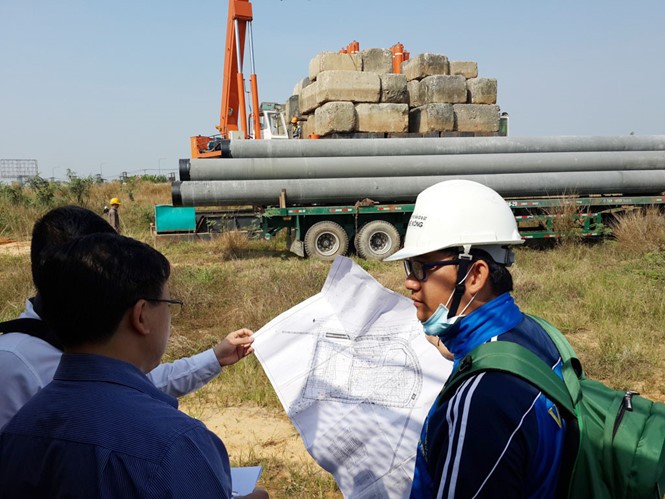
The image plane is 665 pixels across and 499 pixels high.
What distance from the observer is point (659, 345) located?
18.0 feet

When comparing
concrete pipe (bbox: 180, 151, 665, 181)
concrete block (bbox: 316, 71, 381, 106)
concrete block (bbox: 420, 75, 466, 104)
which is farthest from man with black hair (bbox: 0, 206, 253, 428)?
concrete block (bbox: 420, 75, 466, 104)

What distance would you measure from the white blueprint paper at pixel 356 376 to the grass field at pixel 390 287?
1417mm

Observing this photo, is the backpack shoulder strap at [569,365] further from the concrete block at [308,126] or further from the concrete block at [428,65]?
the concrete block at [428,65]

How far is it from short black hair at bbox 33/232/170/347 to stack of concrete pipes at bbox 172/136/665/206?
9.45m

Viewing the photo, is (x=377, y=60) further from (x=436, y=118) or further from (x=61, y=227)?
(x=61, y=227)

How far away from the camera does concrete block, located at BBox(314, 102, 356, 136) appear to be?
13891 millimetres

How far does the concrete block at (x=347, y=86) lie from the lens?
46.3ft

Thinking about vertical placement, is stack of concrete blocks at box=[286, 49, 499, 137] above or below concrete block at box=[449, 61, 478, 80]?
below

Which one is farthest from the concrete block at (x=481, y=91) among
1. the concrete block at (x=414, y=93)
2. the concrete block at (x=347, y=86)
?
the concrete block at (x=347, y=86)

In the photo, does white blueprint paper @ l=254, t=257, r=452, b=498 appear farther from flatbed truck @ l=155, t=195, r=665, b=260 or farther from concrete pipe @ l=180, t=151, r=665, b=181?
concrete pipe @ l=180, t=151, r=665, b=181

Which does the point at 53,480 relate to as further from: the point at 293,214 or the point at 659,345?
the point at 293,214

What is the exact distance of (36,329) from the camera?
1.55m

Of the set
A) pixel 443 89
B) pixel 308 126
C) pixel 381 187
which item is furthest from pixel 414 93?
pixel 381 187

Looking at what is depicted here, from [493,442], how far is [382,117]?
13641 millimetres
